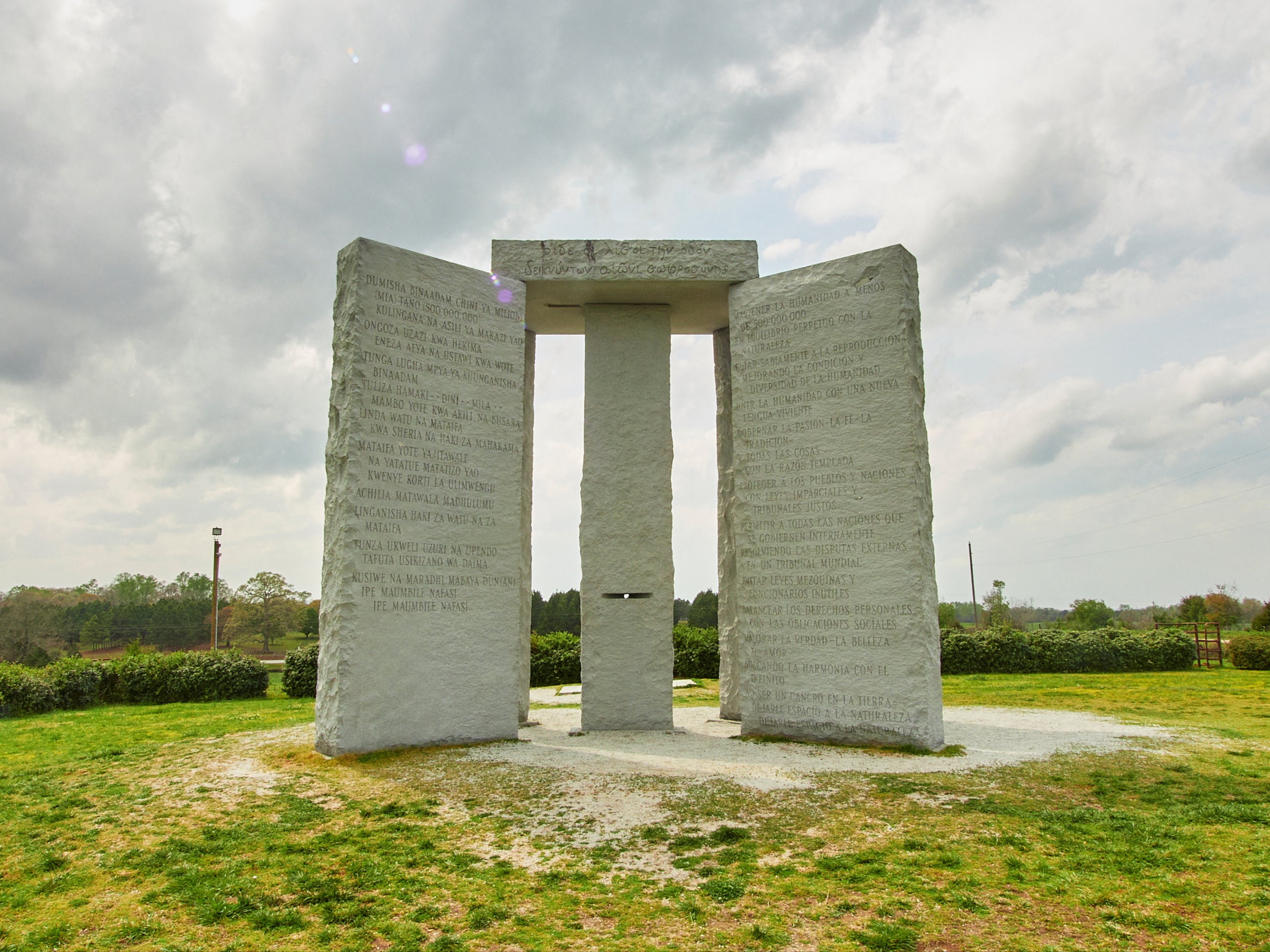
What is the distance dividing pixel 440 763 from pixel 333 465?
321cm

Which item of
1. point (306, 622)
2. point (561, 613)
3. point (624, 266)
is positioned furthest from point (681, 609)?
point (624, 266)

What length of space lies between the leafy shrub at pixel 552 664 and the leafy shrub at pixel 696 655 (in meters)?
2.13

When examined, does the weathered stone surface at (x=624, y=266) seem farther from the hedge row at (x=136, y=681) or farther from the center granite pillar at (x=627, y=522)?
the hedge row at (x=136, y=681)

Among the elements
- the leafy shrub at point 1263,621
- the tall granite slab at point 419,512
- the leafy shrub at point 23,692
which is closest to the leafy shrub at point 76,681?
the leafy shrub at point 23,692

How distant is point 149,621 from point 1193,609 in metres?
43.3

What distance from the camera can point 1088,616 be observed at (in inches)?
1240

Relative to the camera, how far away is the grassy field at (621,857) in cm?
349

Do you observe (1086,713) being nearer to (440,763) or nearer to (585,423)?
(585,423)

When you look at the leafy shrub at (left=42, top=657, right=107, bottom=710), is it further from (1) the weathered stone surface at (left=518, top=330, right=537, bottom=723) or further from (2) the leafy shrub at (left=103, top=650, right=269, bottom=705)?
(1) the weathered stone surface at (left=518, top=330, right=537, bottom=723)

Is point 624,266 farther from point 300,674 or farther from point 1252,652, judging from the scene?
point 1252,652

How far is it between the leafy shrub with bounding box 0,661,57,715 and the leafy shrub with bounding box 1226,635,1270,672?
78.4 feet

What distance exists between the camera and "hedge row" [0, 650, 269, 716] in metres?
12.1

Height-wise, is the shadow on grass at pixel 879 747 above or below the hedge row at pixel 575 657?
below

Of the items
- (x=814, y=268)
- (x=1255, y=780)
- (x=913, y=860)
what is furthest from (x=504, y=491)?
(x=1255, y=780)
